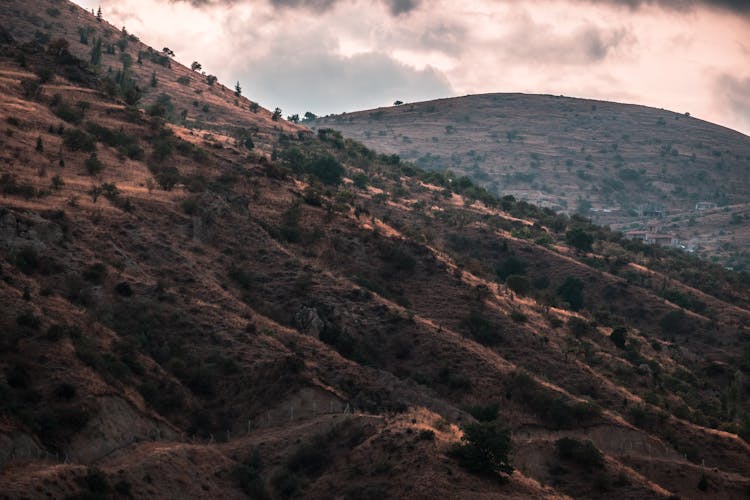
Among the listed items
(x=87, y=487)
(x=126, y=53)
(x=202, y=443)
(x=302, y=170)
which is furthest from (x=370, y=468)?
(x=126, y=53)

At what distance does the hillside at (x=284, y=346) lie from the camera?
5125cm

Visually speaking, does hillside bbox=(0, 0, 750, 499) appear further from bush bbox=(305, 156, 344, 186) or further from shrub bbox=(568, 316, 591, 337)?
bush bbox=(305, 156, 344, 186)

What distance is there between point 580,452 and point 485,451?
35.4 ft

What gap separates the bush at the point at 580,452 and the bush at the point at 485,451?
8763 mm

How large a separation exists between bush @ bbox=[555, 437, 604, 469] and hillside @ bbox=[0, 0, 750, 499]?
136 millimetres

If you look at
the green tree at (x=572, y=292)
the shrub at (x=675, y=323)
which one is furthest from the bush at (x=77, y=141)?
the shrub at (x=675, y=323)

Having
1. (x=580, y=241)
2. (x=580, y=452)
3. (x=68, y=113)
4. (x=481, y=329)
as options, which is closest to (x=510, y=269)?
(x=580, y=241)

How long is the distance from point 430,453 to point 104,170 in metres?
42.6

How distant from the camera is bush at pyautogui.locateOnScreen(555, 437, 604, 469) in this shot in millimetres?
60562

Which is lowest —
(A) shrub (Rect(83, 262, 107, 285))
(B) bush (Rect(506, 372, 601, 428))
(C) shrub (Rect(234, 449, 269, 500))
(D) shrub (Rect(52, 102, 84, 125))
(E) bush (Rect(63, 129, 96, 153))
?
(C) shrub (Rect(234, 449, 269, 500))

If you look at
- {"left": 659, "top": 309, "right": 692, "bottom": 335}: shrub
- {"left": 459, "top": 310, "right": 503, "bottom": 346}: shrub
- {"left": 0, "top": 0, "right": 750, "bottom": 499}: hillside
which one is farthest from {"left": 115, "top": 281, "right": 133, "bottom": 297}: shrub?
{"left": 659, "top": 309, "right": 692, "bottom": 335}: shrub

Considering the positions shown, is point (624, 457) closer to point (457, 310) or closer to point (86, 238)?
point (457, 310)

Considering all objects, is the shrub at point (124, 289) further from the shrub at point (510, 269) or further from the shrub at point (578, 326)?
the shrub at point (510, 269)

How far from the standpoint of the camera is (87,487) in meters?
42.9
